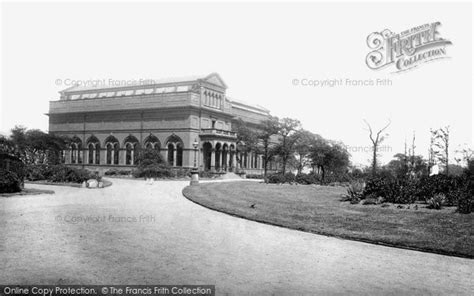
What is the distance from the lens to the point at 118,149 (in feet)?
188

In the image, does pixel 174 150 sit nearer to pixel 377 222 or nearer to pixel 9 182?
pixel 9 182

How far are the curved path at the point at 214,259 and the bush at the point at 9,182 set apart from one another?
24.2ft

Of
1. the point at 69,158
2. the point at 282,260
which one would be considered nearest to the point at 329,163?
the point at 282,260

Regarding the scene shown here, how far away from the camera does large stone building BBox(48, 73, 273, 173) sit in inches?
2056

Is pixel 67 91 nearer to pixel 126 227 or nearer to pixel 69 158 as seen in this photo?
pixel 69 158

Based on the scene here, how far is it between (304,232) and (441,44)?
26.6 feet

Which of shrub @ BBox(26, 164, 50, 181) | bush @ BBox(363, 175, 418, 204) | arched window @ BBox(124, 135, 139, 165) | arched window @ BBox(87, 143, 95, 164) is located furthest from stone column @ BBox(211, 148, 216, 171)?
bush @ BBox(363, 175, 418, 204)

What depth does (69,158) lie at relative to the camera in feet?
204

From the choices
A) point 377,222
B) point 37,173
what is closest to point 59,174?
point 37,173

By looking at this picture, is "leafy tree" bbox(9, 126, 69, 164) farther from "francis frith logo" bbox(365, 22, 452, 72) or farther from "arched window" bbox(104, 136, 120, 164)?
"francis frith logo" bbox(365, 22, 452, 72)

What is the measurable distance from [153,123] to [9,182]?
36116 mm

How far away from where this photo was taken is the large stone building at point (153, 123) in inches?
2056

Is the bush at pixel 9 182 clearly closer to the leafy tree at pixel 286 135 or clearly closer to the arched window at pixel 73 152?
the leafy tree at pixel 286 135

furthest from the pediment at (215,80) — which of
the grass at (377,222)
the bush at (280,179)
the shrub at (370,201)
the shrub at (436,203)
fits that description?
the shrub at (436,203)
